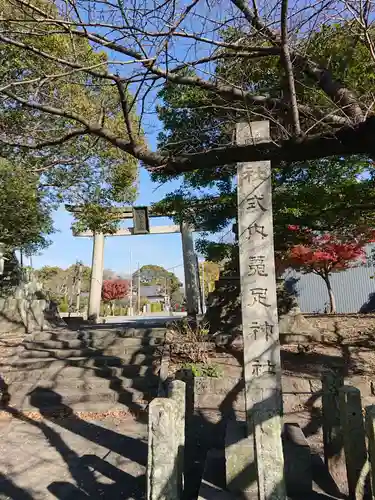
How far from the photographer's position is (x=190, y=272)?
16234 millimetres

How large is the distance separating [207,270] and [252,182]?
35.4m

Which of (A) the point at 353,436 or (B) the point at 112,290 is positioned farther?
(B) the point at 112,290

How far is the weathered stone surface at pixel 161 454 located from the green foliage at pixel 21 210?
7.23m

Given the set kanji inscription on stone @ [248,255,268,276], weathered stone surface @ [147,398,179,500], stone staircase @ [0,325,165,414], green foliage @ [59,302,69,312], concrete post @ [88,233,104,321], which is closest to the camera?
weathered stone surface @ [147,398,179,500]

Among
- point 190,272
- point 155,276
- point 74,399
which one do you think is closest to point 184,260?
point 190,272

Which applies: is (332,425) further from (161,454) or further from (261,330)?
(161,454)

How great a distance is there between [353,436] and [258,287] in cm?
160

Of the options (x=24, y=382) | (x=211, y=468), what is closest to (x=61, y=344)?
(x=24, y=382)

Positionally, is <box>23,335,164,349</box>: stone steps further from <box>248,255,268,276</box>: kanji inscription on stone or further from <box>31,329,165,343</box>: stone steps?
<box>248,255,268,276</box>: kanji inscription on stone

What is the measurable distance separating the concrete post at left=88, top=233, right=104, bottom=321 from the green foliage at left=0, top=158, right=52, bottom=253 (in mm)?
4840

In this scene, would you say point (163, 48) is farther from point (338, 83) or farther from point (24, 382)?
point (24, 382)

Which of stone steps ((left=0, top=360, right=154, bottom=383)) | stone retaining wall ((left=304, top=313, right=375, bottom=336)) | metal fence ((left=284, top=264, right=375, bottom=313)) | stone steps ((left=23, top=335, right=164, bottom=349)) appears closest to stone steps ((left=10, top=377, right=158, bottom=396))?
stone steps ((left=0, top=360, right=154, bottom=383))

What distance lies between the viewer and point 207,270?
39375 millimetres

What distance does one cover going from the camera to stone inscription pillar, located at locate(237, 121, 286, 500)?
367cm
